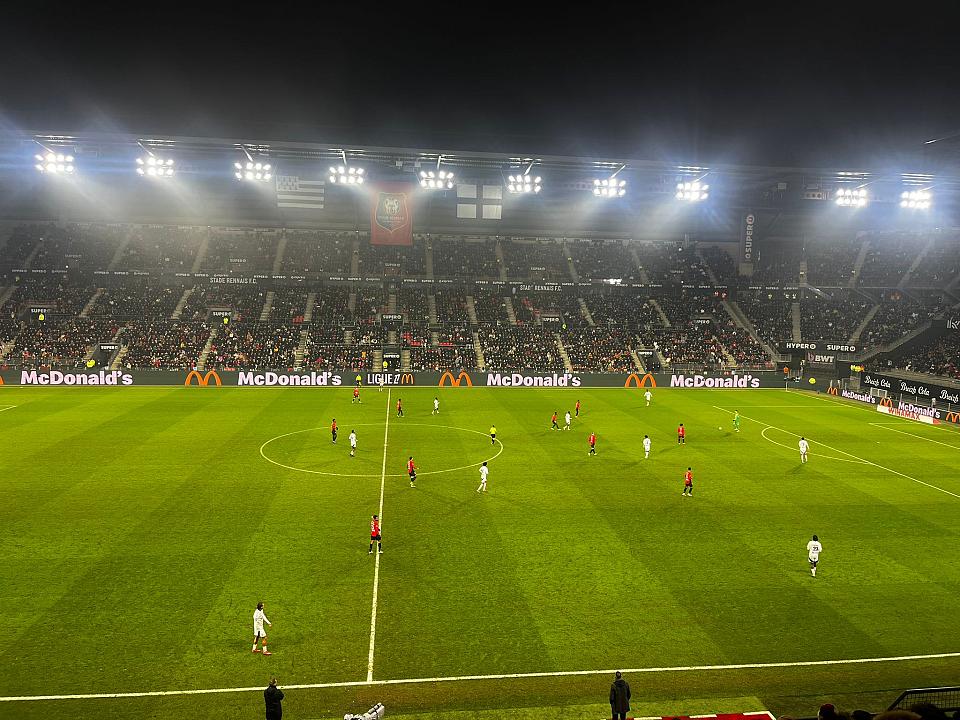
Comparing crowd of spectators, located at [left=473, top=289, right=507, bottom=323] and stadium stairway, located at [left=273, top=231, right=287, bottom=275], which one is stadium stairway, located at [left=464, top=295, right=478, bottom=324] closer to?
crowd of spectators, located at [left=473, top=289, right=507, bottom=323]

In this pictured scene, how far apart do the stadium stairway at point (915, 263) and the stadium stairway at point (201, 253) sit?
265ft

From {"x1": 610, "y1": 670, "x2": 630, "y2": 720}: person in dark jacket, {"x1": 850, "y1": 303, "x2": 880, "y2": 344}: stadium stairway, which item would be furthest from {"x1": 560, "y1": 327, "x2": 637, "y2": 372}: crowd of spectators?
{"x1": 610, "y1": 670, "x2": 630, "y2": 720}: person in dark jacket

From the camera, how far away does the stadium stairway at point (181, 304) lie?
6475 centimetres

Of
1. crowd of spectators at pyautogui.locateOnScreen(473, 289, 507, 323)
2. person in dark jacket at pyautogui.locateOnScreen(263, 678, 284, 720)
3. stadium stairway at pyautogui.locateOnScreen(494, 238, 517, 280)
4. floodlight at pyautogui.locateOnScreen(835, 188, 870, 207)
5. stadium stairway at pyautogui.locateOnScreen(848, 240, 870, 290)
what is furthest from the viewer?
stadium stairway at pyautogui.locateOnScreen(848, 240, 870, 290)

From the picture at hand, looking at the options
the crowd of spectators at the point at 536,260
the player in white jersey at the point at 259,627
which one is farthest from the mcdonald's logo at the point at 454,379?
the player in white jersey at the point at 259,627

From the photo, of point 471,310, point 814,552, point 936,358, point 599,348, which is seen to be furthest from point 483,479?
point 936,358

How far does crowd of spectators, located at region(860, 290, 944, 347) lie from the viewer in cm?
6662

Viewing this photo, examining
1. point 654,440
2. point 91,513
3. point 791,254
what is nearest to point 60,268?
point 91,513

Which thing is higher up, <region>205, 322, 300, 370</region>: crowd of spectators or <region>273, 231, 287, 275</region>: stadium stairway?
<region>273, 231, 287, 275</region>: stadium stairway

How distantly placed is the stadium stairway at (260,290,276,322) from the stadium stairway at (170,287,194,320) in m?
7.92

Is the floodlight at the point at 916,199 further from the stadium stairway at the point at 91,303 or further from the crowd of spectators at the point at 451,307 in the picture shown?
the stadium stairway at the point at 91,303

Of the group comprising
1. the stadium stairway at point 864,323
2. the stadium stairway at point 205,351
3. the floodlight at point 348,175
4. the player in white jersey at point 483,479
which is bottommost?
the player in white jersey at point 483,479

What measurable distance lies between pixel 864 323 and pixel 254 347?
64747 mm

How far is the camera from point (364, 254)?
74.4 meters
